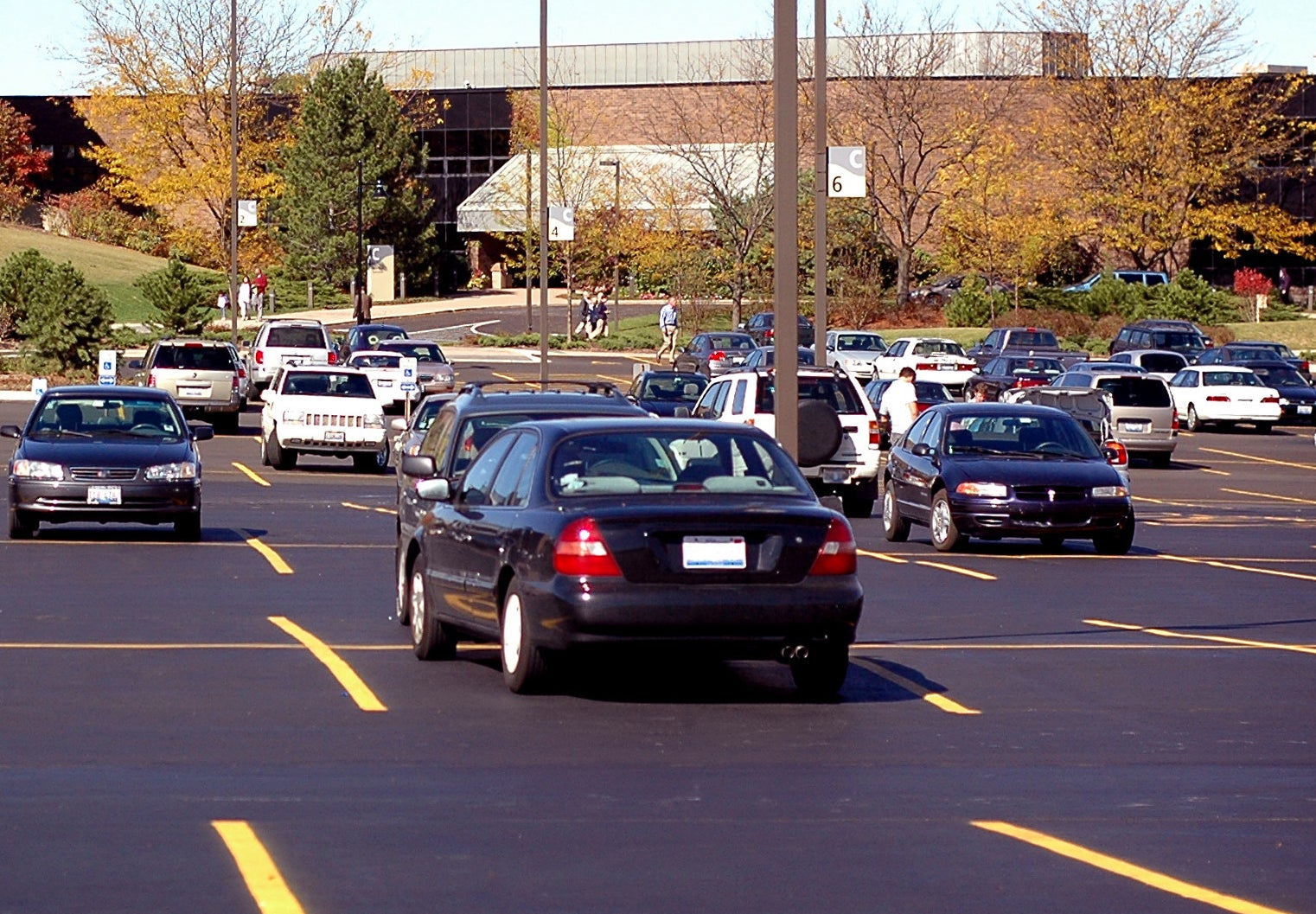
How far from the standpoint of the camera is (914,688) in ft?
43.7

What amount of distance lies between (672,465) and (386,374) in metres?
36.3

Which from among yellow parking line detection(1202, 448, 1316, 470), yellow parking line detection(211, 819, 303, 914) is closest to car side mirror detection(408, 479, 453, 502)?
yellow parking line detection(211, 819, 303, 914)

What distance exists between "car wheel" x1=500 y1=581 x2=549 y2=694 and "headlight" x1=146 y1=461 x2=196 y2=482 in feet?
34.8

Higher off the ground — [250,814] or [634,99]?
[634,99]

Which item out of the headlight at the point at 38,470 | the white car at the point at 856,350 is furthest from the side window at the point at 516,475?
the white car at the point at 856,350

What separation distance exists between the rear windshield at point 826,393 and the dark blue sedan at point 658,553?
15.6m

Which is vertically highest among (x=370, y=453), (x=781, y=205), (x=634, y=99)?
(x=634, y=99)

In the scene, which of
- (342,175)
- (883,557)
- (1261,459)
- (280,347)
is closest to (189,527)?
(883,557)

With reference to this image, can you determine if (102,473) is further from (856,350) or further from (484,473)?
(856,350)

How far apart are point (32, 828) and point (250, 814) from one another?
0.86 meters

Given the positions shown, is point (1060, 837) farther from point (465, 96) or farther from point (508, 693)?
point (465, 96)

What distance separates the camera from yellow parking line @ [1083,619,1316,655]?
1555 cm

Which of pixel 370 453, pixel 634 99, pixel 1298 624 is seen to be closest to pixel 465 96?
pixel 634 99

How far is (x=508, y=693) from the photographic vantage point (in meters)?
12.8
